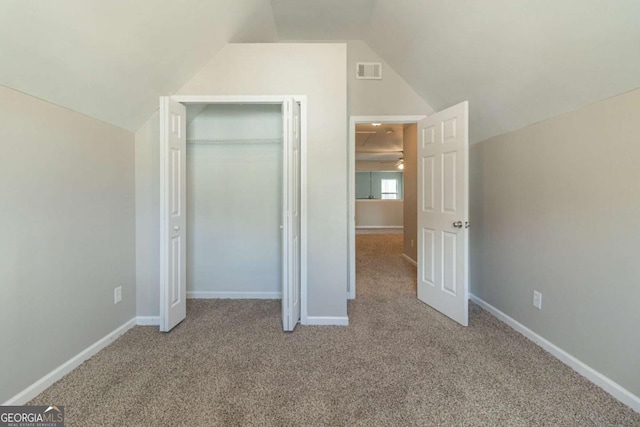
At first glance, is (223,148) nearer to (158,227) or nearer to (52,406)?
(158,227)

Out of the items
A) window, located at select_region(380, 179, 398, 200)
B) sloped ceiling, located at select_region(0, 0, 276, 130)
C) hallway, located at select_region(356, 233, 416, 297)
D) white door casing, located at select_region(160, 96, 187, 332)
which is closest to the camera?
sloped ceiling, located at select_region(0, 0, 276, 130)

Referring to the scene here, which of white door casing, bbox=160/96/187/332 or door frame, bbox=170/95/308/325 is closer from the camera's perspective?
white door casing, bbox=160/96/187/332

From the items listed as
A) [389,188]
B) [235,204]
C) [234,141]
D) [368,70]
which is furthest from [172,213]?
[389,188]

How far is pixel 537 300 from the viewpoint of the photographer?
Answer: 211 centimetres

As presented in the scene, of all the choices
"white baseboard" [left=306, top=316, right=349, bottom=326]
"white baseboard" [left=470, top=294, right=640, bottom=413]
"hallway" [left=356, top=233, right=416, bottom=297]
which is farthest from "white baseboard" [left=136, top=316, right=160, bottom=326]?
"white baseboard" [left=470, top=294, right=640, bottom=413]

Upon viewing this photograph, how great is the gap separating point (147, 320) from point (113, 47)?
2.18 metres

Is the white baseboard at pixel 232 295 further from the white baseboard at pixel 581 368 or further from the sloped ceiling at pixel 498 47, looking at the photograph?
the sloped ceiling at pixel 498 47

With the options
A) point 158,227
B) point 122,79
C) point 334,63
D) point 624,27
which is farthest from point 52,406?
point 624,27

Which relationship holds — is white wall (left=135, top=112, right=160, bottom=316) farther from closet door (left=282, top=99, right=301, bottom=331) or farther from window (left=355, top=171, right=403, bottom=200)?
window (left=355, top=171, right=403, bottom=200)

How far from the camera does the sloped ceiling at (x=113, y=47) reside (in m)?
1.31

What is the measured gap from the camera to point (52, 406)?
4.83 ft

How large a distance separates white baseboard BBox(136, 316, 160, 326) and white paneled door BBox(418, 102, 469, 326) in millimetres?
2696

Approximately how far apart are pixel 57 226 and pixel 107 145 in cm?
73

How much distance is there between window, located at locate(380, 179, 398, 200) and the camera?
10.9 metres
